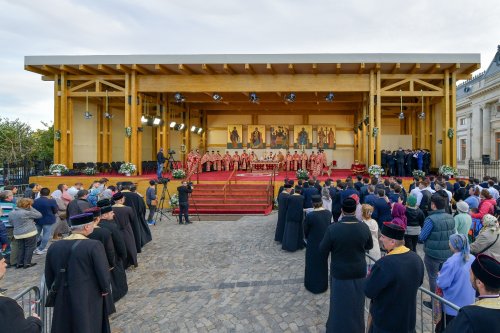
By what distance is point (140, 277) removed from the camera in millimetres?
6176

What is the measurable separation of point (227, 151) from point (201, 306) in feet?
59.0

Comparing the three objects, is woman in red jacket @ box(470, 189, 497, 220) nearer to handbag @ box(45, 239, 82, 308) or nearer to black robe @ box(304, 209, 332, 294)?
black robe @ box(304, 209, 332, 294)

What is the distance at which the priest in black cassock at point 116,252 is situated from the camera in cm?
497

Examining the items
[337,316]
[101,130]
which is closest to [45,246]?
[337,316]

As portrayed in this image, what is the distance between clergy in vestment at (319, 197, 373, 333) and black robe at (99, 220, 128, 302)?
323 centimetres

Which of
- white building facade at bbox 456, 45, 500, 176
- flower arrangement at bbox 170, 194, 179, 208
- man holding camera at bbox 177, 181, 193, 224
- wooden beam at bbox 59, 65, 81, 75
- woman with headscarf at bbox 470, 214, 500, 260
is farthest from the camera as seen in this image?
white building facade at bbox 456, 45, 500, 176

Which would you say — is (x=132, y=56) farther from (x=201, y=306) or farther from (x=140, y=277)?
(x=201, y=306)

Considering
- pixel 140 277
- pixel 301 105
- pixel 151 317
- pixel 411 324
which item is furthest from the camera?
pixel 301 105

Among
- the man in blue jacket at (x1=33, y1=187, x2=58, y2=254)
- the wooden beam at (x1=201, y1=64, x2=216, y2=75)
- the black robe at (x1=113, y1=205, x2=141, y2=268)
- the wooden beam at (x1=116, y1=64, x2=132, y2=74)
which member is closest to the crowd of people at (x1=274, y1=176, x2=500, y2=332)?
the black robe at (x1=113, y1=205, x2=141, y2=268)

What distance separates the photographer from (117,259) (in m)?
5.25

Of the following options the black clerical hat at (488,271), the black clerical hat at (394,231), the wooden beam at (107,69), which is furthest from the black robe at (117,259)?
the wooden beam at (107,69)

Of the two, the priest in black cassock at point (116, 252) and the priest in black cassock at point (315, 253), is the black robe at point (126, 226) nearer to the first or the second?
the priest in black cassock at point (116, 252)

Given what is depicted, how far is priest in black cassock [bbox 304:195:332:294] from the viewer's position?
535 centimetres

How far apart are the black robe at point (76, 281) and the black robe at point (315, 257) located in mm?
3275
